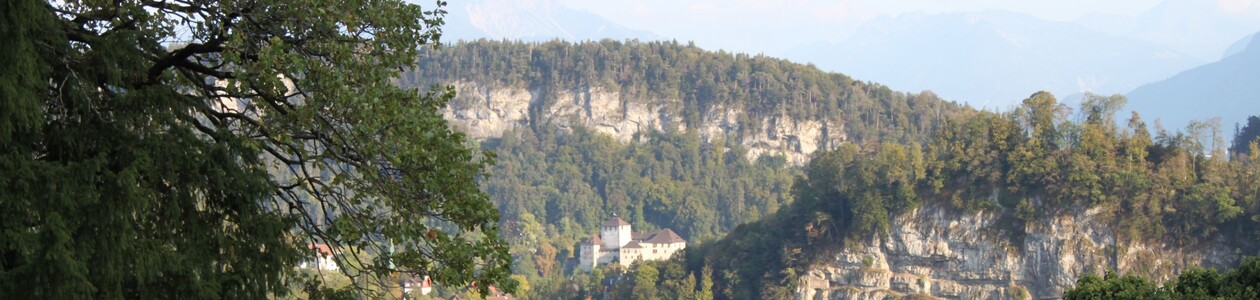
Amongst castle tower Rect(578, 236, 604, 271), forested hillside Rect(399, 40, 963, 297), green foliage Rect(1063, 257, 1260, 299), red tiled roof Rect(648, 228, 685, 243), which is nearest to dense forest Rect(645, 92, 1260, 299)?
castle tower Rect(578, 236, 604, 271)

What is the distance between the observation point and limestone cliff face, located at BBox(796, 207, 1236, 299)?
47.0 metres

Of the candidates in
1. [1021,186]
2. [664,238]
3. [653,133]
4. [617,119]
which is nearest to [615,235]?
[664,238]

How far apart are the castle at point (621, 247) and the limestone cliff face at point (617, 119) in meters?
30.1

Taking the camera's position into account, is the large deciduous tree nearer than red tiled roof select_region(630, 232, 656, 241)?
Yes

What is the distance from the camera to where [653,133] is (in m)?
114

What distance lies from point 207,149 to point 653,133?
10771 centimetres

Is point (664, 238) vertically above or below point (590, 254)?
above

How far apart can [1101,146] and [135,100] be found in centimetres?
4577

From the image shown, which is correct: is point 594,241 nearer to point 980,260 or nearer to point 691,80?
point 980,260

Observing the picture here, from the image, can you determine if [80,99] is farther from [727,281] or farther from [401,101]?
[727,281]

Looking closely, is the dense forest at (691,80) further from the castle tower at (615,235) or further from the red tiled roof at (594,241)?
the red tiled roof at (594,241)

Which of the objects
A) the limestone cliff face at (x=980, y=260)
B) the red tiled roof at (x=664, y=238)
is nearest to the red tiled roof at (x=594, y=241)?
the red tiled roof at (x=664, y=238)

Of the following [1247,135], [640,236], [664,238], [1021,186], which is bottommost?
[1021,186]

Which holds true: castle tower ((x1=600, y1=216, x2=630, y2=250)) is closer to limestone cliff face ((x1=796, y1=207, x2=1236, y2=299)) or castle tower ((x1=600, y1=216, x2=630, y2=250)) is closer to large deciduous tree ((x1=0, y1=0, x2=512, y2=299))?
limestone cliff face ((x1=796, y1=207, x2=1236, y2=299))
